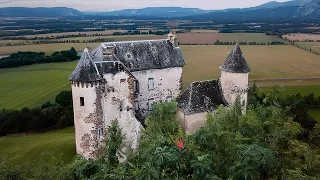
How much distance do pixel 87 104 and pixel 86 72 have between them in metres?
3.50

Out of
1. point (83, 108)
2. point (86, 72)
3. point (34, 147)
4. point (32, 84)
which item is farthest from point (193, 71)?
point (86, 72)

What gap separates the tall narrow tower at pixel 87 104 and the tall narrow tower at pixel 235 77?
48.8 feet

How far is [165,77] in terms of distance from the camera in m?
42.9

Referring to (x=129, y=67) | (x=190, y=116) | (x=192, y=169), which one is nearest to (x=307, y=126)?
(x=190, y=116)

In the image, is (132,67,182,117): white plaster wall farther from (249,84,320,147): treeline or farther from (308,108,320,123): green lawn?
(308,108,320,123): green lawn

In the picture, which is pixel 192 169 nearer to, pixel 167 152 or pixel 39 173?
pixel 167 152

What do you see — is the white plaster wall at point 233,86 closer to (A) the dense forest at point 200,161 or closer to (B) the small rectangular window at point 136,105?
(A) the dense forest at point 200,161

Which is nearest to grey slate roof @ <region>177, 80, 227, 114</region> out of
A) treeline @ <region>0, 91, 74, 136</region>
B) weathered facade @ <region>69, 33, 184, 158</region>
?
weathered facade @ <region>69, 33, 184, 158</region>

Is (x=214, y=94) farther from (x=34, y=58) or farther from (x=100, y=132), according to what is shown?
(x=34, y=58)

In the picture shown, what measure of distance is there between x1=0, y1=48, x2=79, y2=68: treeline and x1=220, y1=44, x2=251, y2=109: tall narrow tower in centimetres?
8261

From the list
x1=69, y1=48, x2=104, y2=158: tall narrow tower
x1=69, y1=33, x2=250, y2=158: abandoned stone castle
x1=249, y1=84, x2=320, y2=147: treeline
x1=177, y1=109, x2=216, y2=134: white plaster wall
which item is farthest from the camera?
x1=249, y1=84, x2=320, y2=147: treeline

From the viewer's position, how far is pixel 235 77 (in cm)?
3966

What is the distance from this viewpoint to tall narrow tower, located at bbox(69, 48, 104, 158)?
3578 cm

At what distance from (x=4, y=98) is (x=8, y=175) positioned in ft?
195
